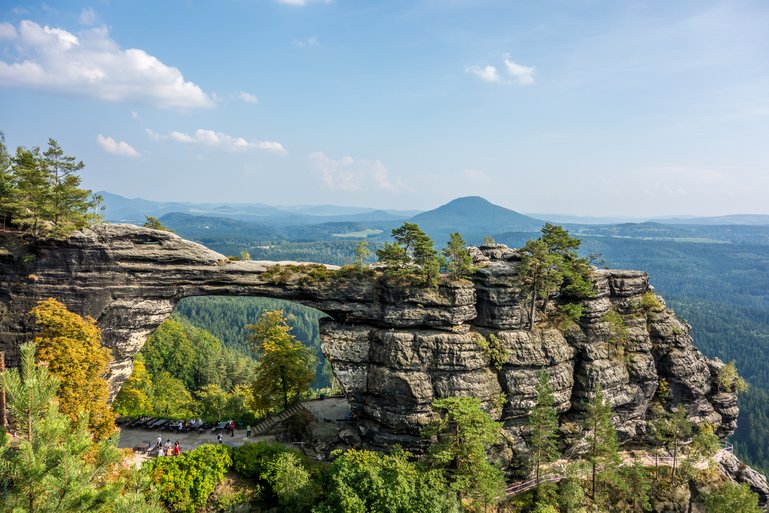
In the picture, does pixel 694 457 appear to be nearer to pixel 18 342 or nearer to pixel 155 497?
pixel 155 497

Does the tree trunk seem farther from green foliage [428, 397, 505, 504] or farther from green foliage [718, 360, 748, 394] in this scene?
green foliage [718, 360, 748, 394]

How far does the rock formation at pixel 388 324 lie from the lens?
30.8 meters

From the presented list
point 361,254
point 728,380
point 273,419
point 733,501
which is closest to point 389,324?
point 361,254

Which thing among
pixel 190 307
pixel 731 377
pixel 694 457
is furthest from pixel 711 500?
pixel 190 307

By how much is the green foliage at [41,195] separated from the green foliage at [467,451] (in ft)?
97.3

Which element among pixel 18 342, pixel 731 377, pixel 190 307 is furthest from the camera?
pixel 190 307

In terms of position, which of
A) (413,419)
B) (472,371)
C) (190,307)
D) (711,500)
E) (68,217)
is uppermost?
(68,217)

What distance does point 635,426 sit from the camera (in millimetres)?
36094

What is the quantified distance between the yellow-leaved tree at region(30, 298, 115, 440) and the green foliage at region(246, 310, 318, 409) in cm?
1199

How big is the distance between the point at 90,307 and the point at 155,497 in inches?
862

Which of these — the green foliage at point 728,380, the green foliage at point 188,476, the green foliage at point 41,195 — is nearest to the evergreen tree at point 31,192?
the green foliage at point 41,195

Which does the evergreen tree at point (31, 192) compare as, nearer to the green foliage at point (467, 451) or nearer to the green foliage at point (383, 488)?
the green foliage at point (383, 488)

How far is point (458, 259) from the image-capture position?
34.0 m

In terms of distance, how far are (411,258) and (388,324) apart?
18.2ft
